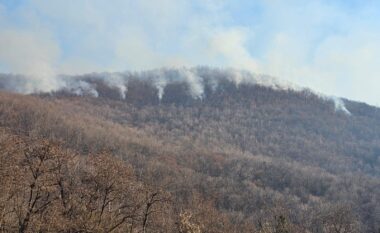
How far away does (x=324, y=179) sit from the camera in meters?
190

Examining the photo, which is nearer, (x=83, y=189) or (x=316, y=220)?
(x=83, y=189)

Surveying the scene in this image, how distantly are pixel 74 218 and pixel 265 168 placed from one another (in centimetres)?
15599

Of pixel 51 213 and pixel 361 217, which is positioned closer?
pixel 51 213

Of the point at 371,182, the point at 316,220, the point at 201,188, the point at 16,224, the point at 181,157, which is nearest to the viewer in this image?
the point at 16,224

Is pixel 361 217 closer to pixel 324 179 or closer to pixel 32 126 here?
pixel 324 179

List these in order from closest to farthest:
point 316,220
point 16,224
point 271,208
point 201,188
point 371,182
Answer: point 16,224 < point 316,220 < point 271,208 < point 201,188 < point 371,182

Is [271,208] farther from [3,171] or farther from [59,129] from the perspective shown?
[3,171]

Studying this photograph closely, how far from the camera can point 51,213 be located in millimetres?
39094

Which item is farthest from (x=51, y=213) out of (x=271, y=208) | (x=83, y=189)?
(x=271, y=208)

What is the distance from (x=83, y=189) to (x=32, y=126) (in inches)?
5986

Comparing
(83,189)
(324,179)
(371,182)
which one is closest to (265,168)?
(324,179)

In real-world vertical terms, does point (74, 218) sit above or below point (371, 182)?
above

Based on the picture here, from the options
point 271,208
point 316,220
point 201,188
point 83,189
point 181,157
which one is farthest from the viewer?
point 181,157

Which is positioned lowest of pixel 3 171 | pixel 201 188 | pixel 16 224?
pixel 201 188
